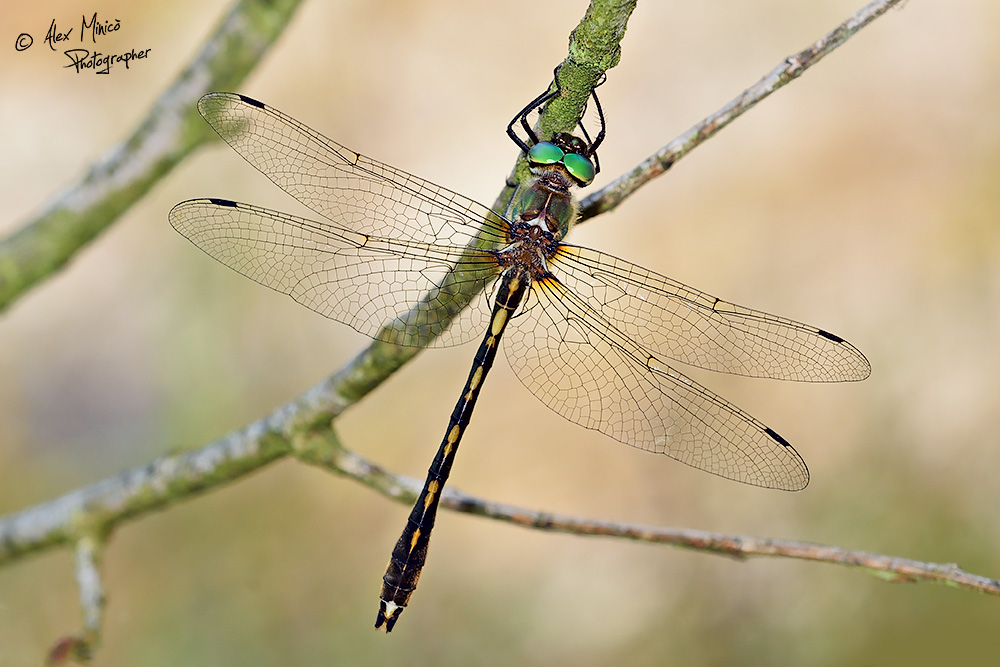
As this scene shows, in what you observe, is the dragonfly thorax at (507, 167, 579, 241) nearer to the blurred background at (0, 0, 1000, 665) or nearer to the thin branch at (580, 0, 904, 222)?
the thin branch at (580, 0, 904, 222)

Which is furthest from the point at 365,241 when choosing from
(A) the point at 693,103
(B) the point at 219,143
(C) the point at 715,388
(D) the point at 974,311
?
(D) the point at 974,311

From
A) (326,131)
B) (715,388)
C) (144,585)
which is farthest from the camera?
(326,131)

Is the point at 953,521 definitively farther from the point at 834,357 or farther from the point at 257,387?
the point at 257,387

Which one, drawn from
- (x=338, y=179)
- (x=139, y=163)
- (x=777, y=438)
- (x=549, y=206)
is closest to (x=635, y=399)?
(x=777, y=438)

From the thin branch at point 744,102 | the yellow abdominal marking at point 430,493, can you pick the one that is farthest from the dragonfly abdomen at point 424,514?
the thin branch at point 744,102

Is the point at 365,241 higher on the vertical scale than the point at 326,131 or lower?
lower

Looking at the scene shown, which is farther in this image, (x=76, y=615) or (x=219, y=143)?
(x=76, y=615)

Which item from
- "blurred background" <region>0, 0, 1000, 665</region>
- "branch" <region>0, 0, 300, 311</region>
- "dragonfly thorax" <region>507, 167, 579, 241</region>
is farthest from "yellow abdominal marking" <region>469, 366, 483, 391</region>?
"blurred background" <region>0, 0, 1000, 665</region>
